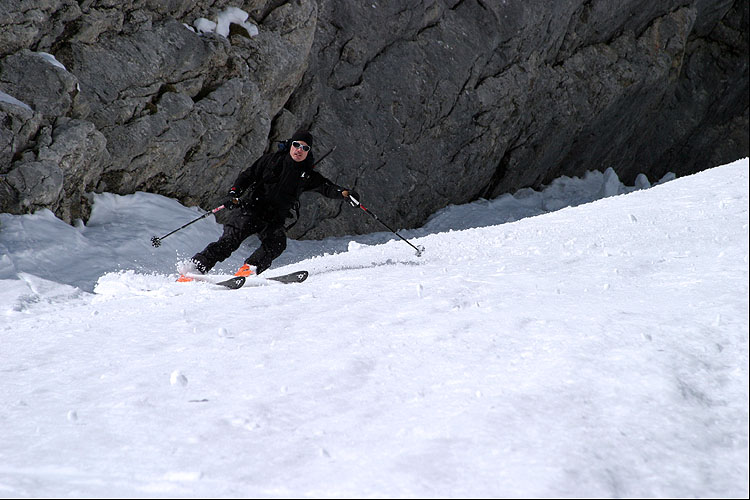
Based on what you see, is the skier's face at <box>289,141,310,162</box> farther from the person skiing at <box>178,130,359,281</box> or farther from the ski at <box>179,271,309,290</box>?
the ski at <box>179,271,309,290</box>

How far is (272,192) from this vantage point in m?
8.07

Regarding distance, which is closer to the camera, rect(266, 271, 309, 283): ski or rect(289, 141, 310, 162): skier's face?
rect(266, 271, 309, 283): ski

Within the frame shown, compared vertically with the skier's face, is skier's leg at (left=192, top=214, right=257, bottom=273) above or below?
below

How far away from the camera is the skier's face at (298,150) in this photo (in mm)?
7977

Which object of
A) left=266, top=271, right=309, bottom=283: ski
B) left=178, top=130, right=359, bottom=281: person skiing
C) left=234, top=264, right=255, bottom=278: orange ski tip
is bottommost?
left=234, top=264, right=255, bottom=278: orange ski tip

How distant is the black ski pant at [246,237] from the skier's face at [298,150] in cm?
86

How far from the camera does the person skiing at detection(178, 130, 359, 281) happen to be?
7965 mm

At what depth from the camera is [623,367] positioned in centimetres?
315

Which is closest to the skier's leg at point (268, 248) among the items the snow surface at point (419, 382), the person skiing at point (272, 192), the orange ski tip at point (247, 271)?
the person skiing at point (272, 192)

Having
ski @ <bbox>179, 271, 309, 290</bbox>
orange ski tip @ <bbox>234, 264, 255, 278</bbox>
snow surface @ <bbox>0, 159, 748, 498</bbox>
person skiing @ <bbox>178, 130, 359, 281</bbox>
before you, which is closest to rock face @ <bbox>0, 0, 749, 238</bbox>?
person skiing @ <bbox>178, 130, 359, 281</bbox>

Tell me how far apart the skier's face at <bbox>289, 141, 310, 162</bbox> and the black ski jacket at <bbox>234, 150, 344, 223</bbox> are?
0.07 metres

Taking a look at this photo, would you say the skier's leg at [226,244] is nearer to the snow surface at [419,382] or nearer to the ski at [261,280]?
the ski at [261,280]

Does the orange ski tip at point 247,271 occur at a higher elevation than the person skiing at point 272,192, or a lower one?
lower

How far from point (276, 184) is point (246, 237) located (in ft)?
2.51
